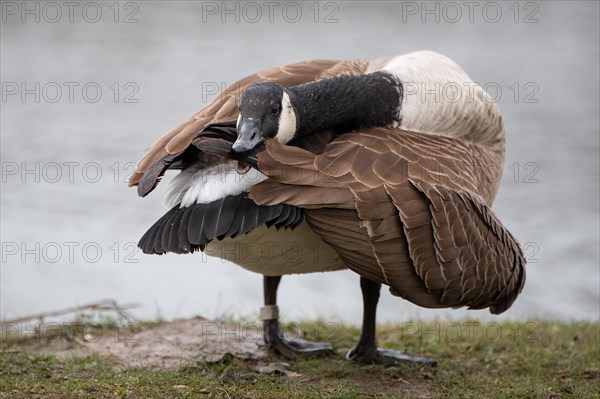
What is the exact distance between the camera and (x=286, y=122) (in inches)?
213

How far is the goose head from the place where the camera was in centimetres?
508

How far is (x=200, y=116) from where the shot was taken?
6.00 m

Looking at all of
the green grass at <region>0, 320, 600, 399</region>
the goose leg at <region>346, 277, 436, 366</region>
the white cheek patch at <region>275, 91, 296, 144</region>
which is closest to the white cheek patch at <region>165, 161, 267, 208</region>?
the white cheek patch at <region>275, 91, 296, 144</region>

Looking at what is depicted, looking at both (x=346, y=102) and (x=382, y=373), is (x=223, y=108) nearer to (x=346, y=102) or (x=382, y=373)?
(x=346, y=102)

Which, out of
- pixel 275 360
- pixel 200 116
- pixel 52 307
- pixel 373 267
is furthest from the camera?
pixel 52 307

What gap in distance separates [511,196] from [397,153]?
836cm

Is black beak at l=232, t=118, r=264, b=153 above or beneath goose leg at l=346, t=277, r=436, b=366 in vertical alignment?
above

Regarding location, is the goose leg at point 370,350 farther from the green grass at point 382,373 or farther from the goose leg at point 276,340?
the goose leg at point 276,340

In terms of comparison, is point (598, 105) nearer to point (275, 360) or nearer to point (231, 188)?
point (275, 360)

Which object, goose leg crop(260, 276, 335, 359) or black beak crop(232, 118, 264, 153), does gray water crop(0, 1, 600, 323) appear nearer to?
goose leg crop(260, 276, 335, 359)

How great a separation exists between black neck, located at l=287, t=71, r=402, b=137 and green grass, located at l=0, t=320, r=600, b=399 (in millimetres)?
1587

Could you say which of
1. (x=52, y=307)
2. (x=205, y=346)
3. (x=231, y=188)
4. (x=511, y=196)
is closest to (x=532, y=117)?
(x=511, y=196)

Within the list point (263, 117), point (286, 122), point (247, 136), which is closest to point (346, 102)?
point (286, 122)

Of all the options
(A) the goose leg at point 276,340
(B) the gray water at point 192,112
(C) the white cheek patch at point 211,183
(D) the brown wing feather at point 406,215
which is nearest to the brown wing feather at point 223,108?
(C) the white cheek patch at point 211,183
